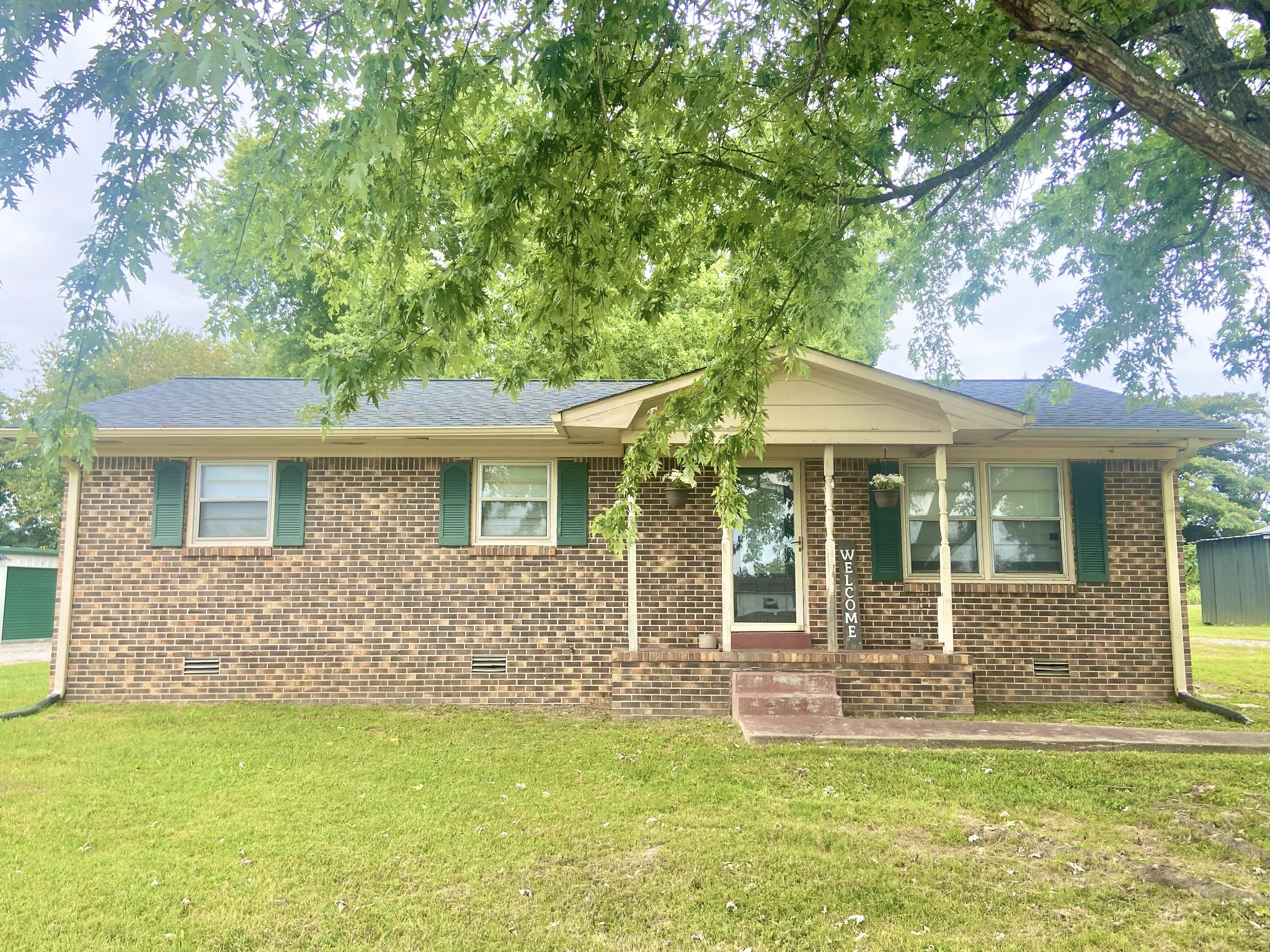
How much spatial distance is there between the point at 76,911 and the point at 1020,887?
14.9 ft

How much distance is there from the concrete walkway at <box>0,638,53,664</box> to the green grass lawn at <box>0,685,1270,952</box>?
8.86 m

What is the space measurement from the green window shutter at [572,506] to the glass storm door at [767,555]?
68.9 inches

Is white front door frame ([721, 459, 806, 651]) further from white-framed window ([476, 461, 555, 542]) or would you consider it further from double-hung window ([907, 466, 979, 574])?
white-framed window ([476, 461, 555, 542])

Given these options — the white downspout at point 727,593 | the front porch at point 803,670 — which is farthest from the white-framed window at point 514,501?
the white downspout at point 727,593

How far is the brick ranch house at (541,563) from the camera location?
8.69 metres

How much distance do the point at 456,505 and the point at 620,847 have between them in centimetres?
517

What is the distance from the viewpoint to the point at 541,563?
889cm

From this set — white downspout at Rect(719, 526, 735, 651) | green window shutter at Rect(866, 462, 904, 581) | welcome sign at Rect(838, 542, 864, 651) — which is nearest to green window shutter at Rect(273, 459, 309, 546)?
white downspout at Rect(719, 526, 735, 651)

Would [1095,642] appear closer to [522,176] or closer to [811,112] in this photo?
[811,112]

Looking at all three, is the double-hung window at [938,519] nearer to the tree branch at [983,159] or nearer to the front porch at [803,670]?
the front porch at [803,670]

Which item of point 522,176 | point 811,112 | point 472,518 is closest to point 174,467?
point 472,518

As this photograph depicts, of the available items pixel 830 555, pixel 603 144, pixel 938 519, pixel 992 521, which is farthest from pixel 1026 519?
pixel 603 144

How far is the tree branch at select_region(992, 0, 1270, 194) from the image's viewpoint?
3.51 meters

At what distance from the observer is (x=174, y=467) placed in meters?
8.88
